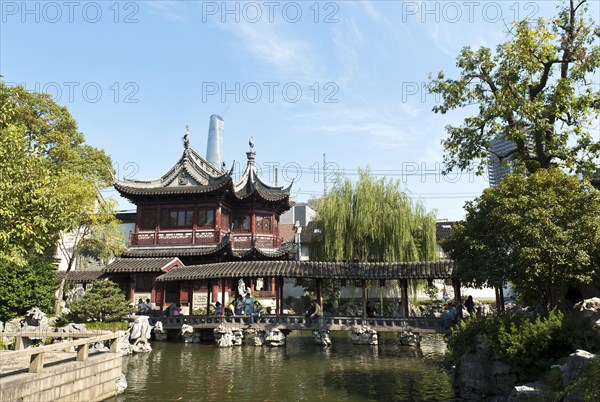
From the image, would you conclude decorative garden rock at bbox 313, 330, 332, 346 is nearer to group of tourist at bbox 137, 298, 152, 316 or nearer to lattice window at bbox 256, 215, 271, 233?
group of tourist at bbox 137, 298, 152, 316

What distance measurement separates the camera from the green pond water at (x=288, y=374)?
10.3m

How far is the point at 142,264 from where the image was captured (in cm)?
2444

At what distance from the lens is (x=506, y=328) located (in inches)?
369

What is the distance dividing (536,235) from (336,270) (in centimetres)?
1076

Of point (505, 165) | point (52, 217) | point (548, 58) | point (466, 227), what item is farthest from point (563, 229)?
point (52, 217)

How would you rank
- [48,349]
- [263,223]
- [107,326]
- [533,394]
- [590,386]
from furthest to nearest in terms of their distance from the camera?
[263,223]
[107,326]
[48,349]
[533,394]
[590,386]

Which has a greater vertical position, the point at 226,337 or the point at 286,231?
the point at 286,231

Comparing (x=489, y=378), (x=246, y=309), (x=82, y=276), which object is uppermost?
(x=82, y=276)

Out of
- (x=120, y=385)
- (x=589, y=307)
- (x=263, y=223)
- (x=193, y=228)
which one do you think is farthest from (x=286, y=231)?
(x=589, y=307)

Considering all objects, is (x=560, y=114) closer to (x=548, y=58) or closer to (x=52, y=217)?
(x=548, y=58)

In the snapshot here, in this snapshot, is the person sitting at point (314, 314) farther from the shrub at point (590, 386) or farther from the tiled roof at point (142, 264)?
the shrub at point (590, 386)

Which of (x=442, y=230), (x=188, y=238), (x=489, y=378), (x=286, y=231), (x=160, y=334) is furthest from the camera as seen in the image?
(x=286, y=231)

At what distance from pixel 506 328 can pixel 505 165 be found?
268 inches

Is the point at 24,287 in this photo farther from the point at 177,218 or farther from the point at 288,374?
the point at 288,374
